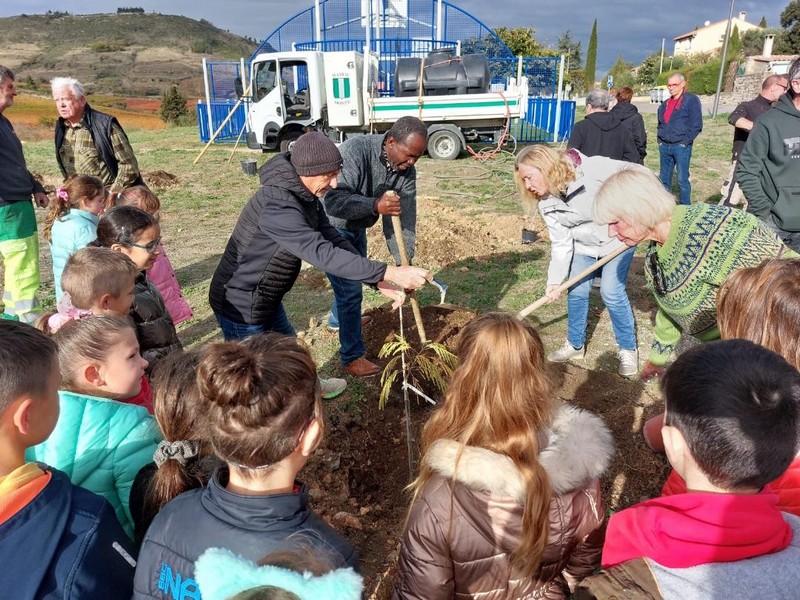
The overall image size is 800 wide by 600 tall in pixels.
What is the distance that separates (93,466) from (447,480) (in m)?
1.00

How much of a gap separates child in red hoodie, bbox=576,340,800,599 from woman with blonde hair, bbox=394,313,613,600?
8.9 inches

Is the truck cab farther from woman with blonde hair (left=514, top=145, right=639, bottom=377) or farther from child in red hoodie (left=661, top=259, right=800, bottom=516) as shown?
child in red hoodie (left=661, top=259, right=800, bottom=516)

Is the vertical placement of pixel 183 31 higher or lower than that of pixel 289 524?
higher

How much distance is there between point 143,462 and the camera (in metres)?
1.61

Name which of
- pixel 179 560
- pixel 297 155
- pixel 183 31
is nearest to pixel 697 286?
pixel 297 155

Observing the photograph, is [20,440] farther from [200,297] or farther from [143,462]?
[200,297]

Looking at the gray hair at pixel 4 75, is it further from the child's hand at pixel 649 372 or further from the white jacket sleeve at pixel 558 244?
the child's hand at pixel 649 372

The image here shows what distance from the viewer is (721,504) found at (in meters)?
1.05

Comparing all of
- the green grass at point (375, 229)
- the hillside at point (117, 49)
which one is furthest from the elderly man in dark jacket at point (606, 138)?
the hillside at point (117, 49)

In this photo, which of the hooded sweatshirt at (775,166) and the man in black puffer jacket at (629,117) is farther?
the man in black puffer jacket at (629,117)

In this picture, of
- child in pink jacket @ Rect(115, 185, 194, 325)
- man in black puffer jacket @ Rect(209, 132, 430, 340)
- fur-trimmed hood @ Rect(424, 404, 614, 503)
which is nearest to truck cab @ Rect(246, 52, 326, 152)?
child in pink jacket @ Rect(115, 185, 194, 325)

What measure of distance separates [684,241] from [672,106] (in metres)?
5.93

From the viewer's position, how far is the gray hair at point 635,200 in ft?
8.20

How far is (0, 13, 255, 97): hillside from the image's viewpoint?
229 ft
